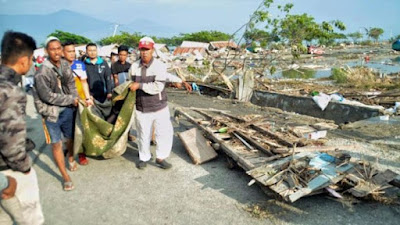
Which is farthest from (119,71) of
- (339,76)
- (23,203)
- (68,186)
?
(339,76)

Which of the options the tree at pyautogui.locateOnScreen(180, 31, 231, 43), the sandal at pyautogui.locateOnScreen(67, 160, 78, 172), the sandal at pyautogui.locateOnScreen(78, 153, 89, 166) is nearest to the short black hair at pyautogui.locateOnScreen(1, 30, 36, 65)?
the sandal at pyautogui.locateOnScreen(67, 160, 78, 172)

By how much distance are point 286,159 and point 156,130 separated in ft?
6.57

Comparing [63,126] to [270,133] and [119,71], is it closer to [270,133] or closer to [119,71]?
[119,71]

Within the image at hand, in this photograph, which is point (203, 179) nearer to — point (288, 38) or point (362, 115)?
point (362, 115)

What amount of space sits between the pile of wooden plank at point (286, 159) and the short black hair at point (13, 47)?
2731 millimetres

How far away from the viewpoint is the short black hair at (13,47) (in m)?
2.11

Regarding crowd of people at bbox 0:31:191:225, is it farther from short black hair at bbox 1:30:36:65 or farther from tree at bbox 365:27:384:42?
tree at bbox 365:27:384:42

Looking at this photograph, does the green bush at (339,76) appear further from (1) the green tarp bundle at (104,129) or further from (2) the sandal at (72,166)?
(2) the sandal at (72,166)

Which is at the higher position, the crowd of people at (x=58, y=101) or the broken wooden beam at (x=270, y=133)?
the crowd of people at (x=58, y=101)

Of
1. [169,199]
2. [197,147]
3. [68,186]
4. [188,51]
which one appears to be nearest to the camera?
[169,199]

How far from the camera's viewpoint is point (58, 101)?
391 centimetres

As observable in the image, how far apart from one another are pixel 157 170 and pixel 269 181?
6.50 ft

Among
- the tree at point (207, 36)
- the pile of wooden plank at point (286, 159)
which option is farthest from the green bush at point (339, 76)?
the tree at point (207, 36)

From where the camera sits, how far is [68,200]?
387 cm
